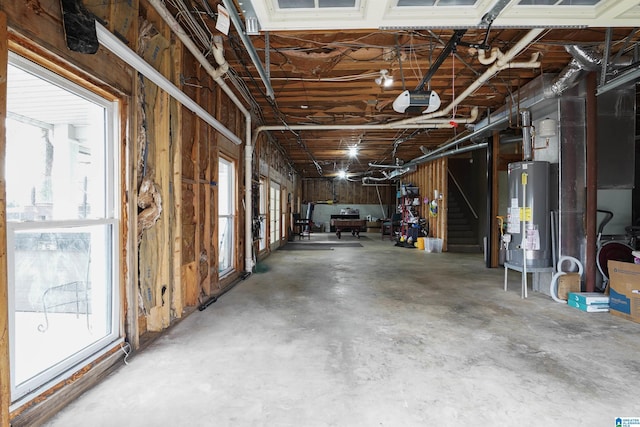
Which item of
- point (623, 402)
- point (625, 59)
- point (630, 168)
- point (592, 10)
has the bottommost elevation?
point (623, 402)

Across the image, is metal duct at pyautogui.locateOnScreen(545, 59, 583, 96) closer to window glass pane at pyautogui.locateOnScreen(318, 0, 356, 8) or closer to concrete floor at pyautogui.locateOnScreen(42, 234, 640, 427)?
concrete floor at pyautogui.locateOnScreen(42, 234, 640, 427)

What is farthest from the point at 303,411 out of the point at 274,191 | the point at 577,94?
the point at 274,191

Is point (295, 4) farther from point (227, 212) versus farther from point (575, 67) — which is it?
point (575, 67)

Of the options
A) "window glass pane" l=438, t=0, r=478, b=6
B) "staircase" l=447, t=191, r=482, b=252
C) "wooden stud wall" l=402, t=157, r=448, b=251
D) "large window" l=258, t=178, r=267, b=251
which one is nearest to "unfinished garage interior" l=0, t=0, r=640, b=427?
"window glass pane" l=438, t=0, r=478, b=6

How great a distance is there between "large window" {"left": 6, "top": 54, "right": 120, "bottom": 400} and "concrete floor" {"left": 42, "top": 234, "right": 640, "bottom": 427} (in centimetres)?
45

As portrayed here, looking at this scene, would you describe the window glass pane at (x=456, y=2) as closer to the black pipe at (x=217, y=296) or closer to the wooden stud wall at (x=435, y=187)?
the black pipe at (x=217, y=296)

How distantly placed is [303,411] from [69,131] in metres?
2.55

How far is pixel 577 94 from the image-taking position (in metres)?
3.80

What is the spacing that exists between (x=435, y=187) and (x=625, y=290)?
234 inches

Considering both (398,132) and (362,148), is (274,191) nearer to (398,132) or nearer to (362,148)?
(362,148)

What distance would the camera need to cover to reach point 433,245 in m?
8.39

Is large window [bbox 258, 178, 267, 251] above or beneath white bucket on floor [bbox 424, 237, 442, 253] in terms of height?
above

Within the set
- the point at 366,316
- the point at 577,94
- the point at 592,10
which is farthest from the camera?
the point at 577,94

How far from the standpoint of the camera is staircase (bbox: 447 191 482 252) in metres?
8.64
